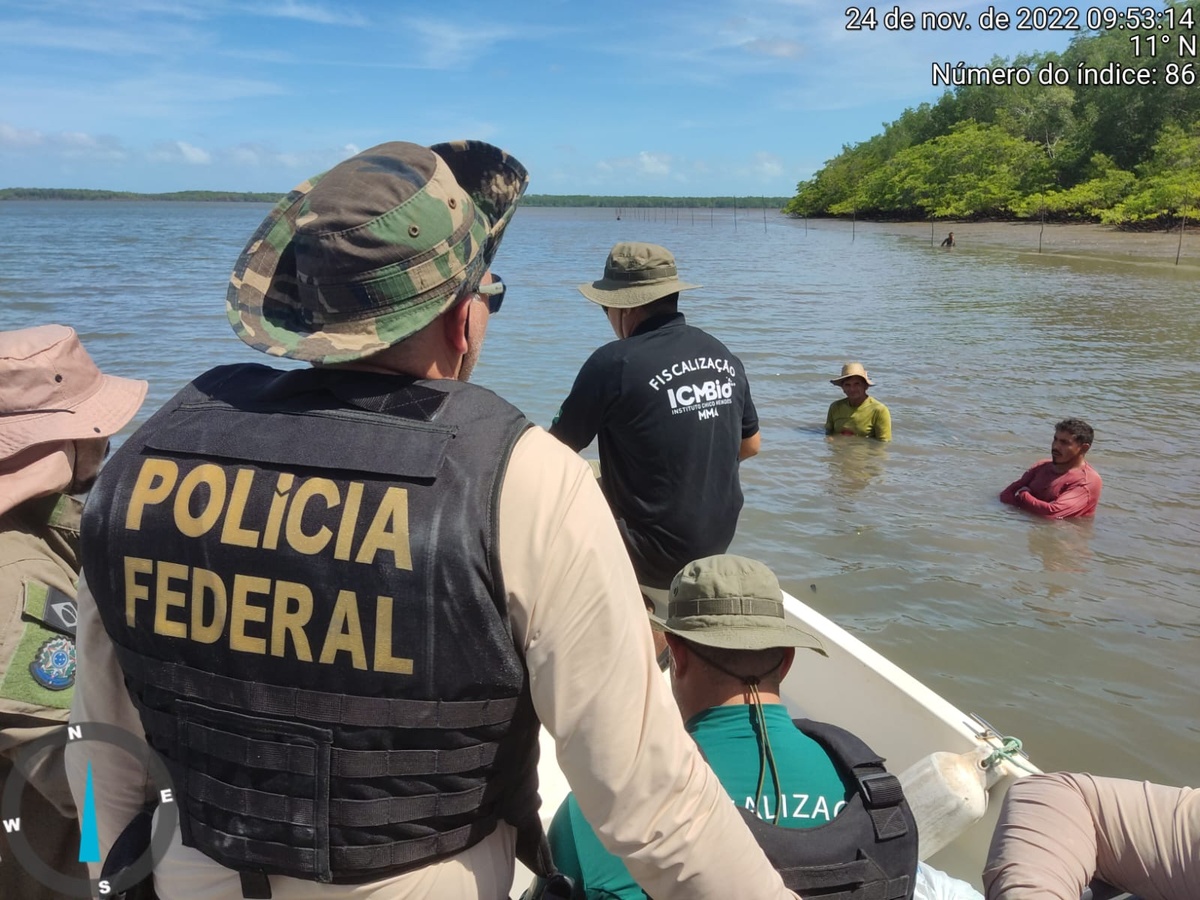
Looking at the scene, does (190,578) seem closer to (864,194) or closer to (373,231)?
(373,231)

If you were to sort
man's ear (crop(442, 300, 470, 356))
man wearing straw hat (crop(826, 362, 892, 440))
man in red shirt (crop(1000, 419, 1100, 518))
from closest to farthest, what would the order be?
man's ear (crop(442, 300, 470, 356))
man in red shirt (crop(1000, 419, 1100, 518))
man wearing straw hat (crop(826, 362, 892, 440))

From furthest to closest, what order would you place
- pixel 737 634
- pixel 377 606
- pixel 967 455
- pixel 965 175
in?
pixel 965 175, pixel 967 455, pixel 737 634, pixel 377 606

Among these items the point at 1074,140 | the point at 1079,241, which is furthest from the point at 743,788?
the point at 1074,140

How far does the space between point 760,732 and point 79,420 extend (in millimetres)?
1518

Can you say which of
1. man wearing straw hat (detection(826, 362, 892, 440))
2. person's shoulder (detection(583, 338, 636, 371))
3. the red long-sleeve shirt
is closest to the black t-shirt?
person's shoulder (detection(583, 338, 636, 371))

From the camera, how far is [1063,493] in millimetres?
7445

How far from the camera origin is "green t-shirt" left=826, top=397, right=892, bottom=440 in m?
9.87

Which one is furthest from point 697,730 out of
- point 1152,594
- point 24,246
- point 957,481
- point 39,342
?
point 24,246

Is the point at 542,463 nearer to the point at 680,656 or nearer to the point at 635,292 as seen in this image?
the point at 680,656

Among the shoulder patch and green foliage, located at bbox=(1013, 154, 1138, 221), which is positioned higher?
green foliage, located at bbox=(1013, 154, 1138, 221)

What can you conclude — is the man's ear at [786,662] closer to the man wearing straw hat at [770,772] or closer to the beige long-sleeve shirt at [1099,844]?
the man wearing straw hat at [770,772]

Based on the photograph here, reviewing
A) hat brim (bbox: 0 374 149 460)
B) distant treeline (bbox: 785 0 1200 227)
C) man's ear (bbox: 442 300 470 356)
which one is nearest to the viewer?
man's ear (bbox: 442 300 470 356)

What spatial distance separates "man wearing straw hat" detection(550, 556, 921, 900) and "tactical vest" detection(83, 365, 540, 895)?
0.62 meters

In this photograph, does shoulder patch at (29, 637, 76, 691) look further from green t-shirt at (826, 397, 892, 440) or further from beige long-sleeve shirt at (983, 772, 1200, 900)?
green t-shirt at (826, 397, 892, 440)
